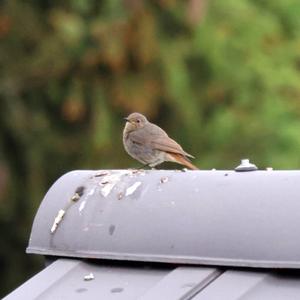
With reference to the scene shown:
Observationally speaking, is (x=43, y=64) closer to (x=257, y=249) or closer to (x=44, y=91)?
(x=44, y=91)

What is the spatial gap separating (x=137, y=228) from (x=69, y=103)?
6463mm

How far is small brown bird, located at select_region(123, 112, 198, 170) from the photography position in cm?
554

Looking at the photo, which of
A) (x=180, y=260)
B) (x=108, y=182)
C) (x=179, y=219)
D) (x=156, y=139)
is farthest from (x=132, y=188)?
(x=156, y=139)

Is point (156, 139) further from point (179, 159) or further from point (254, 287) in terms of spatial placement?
point (254, 287)

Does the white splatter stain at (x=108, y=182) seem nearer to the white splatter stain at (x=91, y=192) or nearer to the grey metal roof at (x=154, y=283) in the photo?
the white splatter stain at (x=91, y=192)

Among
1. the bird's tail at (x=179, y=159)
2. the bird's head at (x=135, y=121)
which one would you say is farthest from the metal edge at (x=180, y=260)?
the bird's head at (x=135, y=121)

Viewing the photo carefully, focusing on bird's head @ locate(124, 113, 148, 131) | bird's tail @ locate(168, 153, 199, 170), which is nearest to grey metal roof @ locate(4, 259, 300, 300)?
bird's tail @ locate(168, 153, 199, 170)

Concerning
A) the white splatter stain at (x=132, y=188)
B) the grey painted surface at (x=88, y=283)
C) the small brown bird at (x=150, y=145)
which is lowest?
the grey painted surface at (x=88, y=283)

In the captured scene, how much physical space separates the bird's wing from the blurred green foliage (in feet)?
10.0

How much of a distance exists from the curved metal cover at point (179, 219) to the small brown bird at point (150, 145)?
82.0 inches

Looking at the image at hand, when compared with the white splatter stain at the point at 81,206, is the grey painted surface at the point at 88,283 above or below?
below

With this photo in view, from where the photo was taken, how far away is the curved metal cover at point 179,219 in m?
2.88

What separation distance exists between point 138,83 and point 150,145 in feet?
12.4

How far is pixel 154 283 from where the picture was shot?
2920mm
